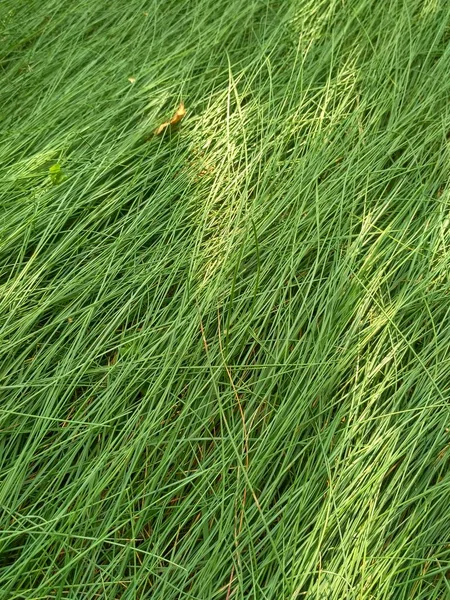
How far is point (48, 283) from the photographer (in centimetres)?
222

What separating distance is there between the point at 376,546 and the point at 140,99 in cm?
154

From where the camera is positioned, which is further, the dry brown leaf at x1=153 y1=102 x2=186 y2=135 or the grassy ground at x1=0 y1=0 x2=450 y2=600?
the dry brown leaf at x1=153 y1=102 x2=186 y2=135

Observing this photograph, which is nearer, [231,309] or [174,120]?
[231,309]

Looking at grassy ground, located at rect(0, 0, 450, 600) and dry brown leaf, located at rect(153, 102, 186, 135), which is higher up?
dry brown leaf, located at rect(153, 102, 186, 135)

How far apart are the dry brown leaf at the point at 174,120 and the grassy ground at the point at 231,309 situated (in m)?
0.02

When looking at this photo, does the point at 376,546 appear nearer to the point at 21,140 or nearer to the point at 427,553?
the point at 427,553

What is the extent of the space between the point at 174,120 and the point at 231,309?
77 cm

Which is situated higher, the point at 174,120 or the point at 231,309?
the point at 174,120

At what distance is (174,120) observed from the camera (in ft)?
8.35

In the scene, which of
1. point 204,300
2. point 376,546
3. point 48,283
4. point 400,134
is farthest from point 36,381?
point 400,134

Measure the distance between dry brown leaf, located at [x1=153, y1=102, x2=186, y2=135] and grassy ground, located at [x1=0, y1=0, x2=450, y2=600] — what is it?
21mm

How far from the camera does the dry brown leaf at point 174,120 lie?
8.30 ft

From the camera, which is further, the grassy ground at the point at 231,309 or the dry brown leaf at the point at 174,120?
the dry brown leaf at the point at 174,120

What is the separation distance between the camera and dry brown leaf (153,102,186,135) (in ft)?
8.30
